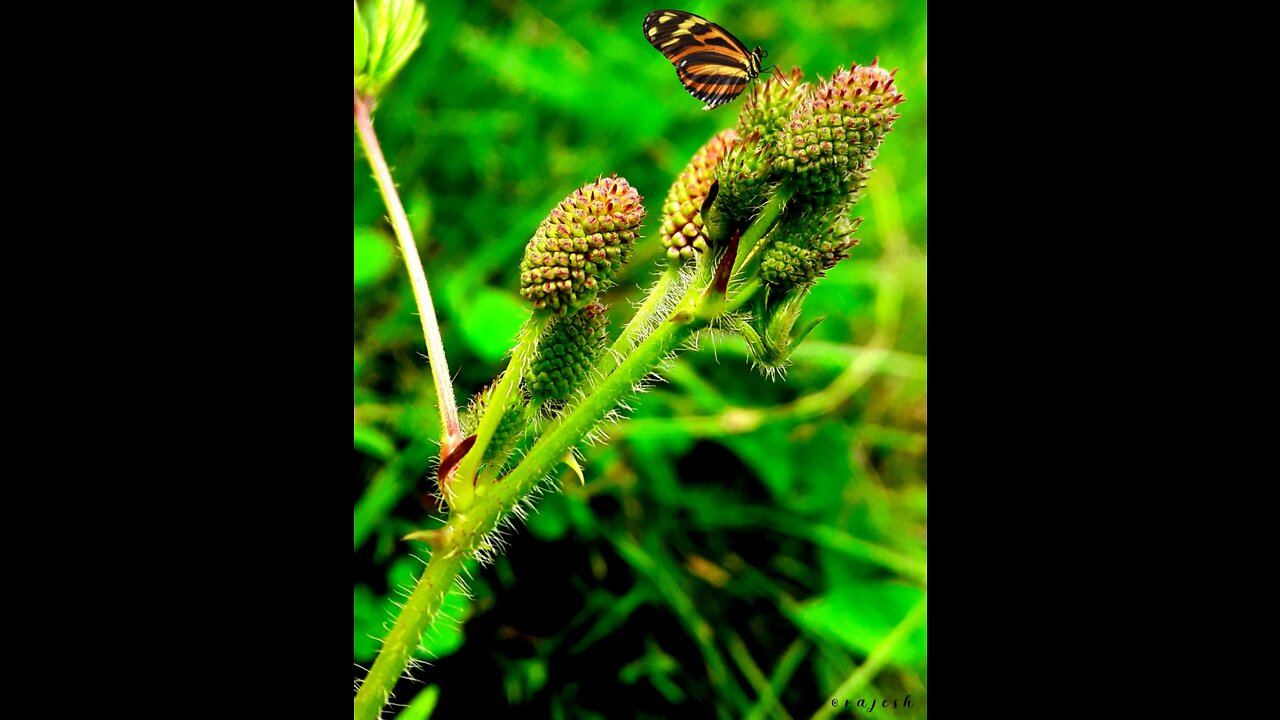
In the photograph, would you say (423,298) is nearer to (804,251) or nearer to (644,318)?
(644,318)

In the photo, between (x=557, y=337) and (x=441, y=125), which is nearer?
(x=557, y=337)

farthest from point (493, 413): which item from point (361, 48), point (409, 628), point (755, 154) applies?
point (361, 48)

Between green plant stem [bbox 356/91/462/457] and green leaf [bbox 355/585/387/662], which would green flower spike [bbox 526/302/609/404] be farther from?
green leaf [bbox 355/585/387/662]

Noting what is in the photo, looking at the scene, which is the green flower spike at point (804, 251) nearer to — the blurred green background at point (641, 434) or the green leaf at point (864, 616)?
the blurred green background at point (641, 434)

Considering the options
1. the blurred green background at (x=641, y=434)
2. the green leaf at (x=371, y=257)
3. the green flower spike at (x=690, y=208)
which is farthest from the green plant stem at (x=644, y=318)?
the green leaf at (x=371, y=257)

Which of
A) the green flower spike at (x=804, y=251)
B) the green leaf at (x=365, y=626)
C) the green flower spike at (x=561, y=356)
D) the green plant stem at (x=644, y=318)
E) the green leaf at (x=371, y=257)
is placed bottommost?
the green leaf at (x=365, y=626)

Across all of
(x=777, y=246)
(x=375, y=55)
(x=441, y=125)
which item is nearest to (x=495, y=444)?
(x=777, y=246)
